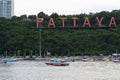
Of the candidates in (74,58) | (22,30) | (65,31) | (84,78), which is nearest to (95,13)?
(65,31)

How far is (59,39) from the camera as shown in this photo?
11988 cm

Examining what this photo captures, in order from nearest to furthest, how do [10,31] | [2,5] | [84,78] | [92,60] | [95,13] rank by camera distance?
[84,78] < [92,60] < [10,31] < [95,13] < [2,5]

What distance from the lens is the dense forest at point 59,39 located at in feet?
383

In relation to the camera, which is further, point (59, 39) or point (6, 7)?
point (6, 7)

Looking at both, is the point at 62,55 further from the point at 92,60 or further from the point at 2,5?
the point at 2,5

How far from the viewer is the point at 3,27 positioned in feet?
413

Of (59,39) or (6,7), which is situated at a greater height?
(6,7)

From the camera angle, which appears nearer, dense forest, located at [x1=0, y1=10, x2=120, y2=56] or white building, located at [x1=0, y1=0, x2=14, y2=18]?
dense forest, located at [x1=0, y1=10, x2=120, y2=56]

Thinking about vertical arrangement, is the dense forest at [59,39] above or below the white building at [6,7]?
below

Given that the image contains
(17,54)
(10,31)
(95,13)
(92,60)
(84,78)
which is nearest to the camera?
(84,78)

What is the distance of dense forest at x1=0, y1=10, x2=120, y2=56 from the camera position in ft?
383

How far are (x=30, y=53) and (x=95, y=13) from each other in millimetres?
24162

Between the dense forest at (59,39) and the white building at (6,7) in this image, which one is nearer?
the dense forest at (59,39)

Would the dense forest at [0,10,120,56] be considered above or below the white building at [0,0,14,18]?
below
